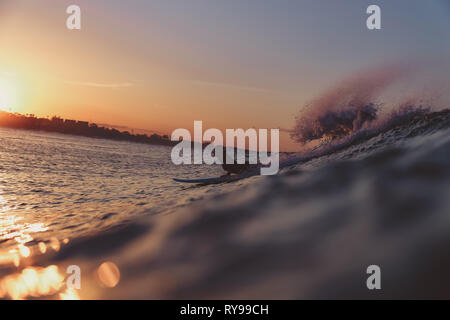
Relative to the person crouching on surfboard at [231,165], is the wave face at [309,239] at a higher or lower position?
lower

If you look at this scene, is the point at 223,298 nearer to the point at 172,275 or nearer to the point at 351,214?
the point at 172,275

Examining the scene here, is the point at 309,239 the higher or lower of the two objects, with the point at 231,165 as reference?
lower

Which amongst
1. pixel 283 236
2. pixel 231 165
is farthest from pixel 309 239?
pixel 231 165

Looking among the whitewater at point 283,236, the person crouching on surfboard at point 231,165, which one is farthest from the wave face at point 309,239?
the person crouching on surfboard at point 231,165

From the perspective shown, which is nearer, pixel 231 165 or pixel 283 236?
pixel 283 236

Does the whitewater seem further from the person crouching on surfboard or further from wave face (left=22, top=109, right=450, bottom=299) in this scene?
the person crouching on surfboard

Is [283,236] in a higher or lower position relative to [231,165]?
lower

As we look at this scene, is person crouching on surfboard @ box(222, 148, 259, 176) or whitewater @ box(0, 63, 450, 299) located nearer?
whitewater @ box(0, 63, 450, 299)

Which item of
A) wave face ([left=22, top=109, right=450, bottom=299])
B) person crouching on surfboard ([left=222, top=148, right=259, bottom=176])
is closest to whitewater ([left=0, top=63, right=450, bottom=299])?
wave face ([left=22, top=109, right=450, bottom=299])

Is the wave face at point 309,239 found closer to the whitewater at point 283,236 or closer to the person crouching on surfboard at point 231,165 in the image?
the whitewater at point 283,236

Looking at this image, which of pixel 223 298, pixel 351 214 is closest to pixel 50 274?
pixel 223 298

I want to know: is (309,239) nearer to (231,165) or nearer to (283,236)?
(283,236)

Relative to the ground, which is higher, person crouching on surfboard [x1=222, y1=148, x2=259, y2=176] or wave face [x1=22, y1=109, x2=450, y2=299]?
person crouching on surfboard [x1=222, y1=148, x2=259, y2=176]
